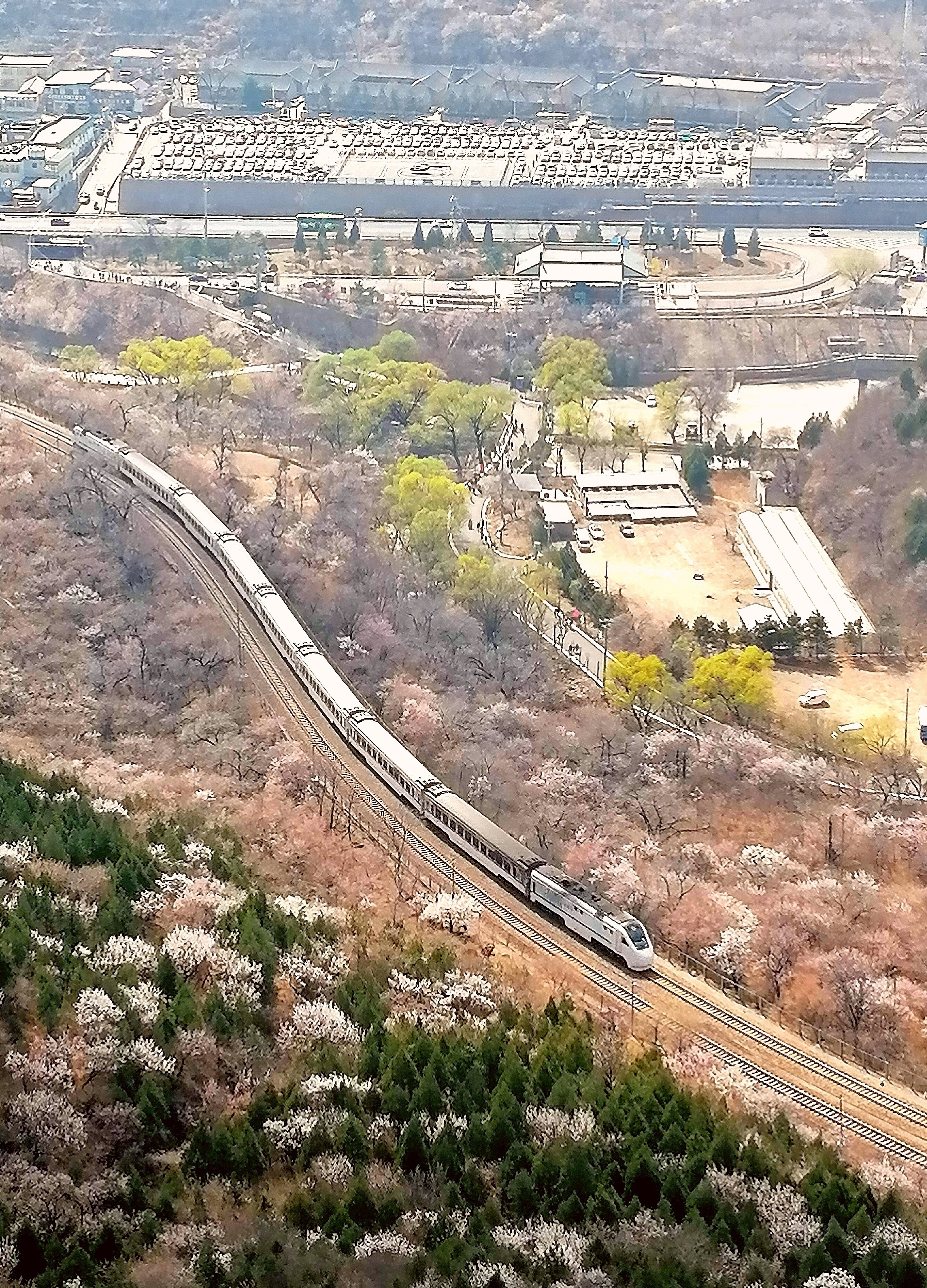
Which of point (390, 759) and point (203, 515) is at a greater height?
point (203, 515)

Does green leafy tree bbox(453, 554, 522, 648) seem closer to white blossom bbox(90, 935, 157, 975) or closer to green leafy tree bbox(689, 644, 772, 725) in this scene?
green leafy tree bbox(689, 644, 772, 725)

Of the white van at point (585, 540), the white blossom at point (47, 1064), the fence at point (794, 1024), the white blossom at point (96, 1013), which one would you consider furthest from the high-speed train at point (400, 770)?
the white van at point (585, 540)

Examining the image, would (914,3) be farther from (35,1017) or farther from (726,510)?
(35,1017)

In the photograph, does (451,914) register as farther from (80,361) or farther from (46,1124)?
(80,361)

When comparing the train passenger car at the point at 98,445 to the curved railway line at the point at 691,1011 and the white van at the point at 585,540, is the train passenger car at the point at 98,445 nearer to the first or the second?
the white van at the point at 585,540

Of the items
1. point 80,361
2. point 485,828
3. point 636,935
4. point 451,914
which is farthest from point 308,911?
point 80,361

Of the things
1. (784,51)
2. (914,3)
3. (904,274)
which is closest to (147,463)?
(904,274)

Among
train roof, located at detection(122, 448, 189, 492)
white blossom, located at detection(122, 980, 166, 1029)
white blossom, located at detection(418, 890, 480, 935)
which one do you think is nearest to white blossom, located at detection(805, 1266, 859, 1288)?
white blossom, located at detection(122, 980, 166, 1029)
